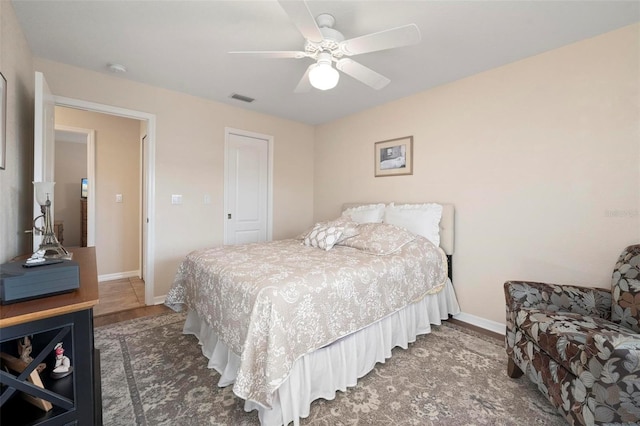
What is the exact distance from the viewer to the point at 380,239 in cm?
253

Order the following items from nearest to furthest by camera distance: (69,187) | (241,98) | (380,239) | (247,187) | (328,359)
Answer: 1. (328,359)
2. (380,239)
3. (241,98)
4. (247,187)
5. (69,187)

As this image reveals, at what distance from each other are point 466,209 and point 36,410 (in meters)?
3.19

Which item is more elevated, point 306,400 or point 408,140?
point 408,140

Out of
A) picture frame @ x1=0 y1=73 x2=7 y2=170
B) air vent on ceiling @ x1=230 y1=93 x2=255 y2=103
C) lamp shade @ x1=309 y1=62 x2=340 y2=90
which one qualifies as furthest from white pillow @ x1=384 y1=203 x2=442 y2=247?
picture frame @ x1=0 y1=73 x2=7 y2=170

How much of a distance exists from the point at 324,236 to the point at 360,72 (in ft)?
4.78

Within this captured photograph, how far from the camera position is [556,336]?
4.76ft

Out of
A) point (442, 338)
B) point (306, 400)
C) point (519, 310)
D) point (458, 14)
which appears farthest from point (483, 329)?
point (458, 14)

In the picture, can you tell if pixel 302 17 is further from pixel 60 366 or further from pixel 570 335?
pixel 570 335

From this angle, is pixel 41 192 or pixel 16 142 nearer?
pixel 41 192

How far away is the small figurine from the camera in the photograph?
1.17 meters

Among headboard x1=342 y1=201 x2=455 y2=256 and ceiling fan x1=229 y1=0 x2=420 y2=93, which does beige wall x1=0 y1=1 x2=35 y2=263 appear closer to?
ceiling fan x1=229 y1=0 x2=420 y2=93

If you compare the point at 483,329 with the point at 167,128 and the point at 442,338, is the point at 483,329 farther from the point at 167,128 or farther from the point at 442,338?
the point at 167,128

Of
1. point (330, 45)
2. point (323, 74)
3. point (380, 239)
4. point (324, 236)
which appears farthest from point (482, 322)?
point (330, 45)

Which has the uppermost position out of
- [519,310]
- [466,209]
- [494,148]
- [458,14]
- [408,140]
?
[458,14]
